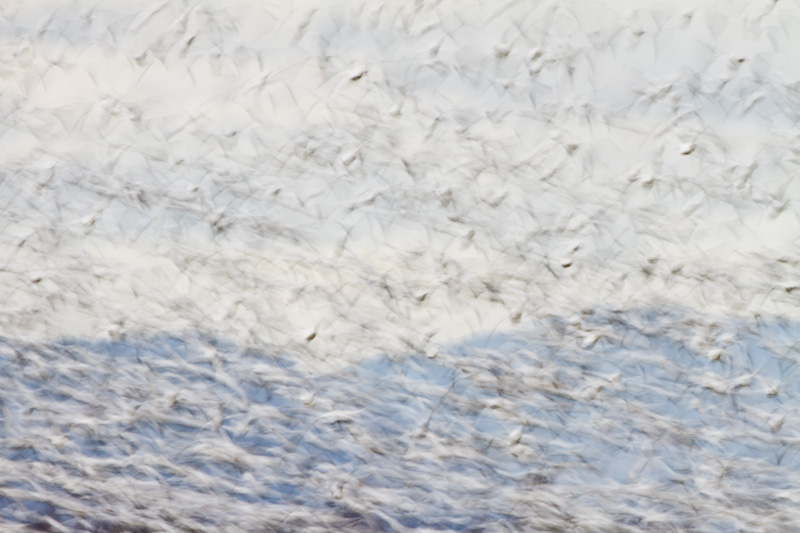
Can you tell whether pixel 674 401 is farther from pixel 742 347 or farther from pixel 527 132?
pixel 527 132

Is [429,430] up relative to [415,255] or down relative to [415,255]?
down

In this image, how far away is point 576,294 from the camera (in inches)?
62.0

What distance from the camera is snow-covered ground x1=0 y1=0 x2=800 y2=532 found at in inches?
61.0

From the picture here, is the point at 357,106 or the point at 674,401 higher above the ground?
the point at 357,106

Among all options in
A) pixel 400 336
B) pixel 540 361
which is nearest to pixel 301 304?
pixel 400 336

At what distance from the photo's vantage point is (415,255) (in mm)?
1586

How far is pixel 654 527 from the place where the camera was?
1.59 m

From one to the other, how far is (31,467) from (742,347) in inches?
60.4

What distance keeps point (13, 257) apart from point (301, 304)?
2.09 feet

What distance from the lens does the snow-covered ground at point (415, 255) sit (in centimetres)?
155

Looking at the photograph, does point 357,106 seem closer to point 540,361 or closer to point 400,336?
point 400,336

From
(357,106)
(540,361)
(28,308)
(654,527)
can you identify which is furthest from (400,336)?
(28,308)

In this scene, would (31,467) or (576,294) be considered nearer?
(576,294)

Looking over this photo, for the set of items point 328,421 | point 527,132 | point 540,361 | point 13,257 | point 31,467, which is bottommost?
point 31,467
